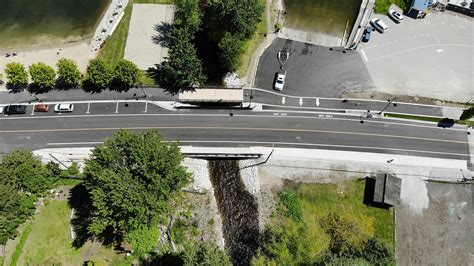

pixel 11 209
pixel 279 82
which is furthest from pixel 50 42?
pixel 279 82

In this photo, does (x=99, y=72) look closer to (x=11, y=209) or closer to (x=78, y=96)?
(x=78, y=96)

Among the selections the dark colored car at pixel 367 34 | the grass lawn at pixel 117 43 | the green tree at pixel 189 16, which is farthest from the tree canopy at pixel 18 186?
the dark colored car at pixel 367 34

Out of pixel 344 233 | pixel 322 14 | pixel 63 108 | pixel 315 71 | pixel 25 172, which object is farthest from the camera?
pixel 322 14

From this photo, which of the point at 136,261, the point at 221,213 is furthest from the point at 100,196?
the point at 221,213

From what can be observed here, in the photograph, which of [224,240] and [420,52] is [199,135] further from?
[420,52]

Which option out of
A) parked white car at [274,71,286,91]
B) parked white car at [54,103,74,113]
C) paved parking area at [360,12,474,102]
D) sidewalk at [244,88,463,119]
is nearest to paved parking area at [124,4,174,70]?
parked white car at [54,103,74,113]

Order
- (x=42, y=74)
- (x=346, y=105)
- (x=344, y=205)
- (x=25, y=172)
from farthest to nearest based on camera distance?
(x=346, y=105) → (x=42, y=74) → (x=344, y=205) → (x=25, y=172)

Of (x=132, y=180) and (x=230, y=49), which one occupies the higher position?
(x=230, y=49)
